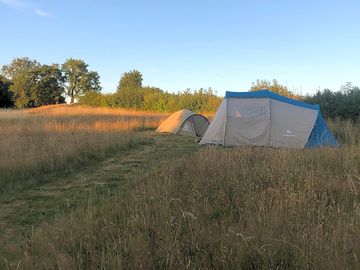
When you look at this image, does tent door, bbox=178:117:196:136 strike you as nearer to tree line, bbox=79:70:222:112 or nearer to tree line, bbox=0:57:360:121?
tree line, bbox=0:57:360:121

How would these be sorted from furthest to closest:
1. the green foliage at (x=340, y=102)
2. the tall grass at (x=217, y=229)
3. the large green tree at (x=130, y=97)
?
the large green tree at (x=130, y=97)
the green foliage at (x=340, y=102)
the tall grass at (x=217, y=229)

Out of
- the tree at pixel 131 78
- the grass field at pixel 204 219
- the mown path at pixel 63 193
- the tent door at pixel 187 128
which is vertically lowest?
the mown path at pixel 63 193

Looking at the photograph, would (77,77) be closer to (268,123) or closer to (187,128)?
(187,128)

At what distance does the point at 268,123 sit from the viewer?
12.7 meters

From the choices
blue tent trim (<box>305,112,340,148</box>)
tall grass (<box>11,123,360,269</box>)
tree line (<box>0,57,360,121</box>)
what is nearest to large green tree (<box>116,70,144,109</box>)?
tree line (<box>0,57,360,121</box>)

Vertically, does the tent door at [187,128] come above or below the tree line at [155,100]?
below

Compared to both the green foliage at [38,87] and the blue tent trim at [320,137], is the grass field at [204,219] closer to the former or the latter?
the blue tent trim at [320,137]

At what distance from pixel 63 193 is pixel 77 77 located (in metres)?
70.3

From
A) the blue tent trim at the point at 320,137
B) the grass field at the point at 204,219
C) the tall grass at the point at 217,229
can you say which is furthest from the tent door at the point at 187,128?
the tall grass at the point at 217,229

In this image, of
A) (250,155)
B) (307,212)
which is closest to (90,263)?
(307,212)

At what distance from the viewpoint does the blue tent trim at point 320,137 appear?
1220 cm

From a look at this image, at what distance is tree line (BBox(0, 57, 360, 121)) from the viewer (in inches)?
669

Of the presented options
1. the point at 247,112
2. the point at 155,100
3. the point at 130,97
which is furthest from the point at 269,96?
the point at 130,97

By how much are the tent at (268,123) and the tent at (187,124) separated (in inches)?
210
